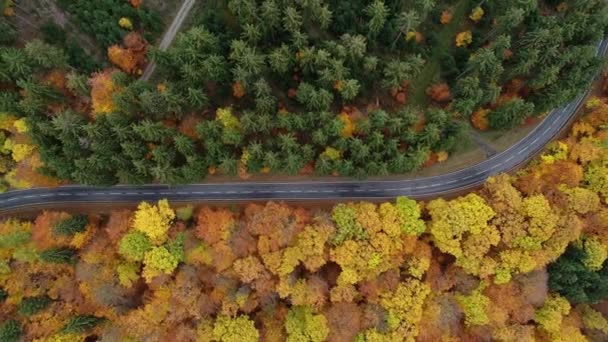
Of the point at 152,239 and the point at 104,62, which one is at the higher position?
the point at 104,62

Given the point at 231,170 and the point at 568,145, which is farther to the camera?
the point at 568,145

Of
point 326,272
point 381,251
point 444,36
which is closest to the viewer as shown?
point 381,251

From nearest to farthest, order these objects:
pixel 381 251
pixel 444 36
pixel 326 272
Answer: pixel 381 251
pixel 326 272
pixel 444 36

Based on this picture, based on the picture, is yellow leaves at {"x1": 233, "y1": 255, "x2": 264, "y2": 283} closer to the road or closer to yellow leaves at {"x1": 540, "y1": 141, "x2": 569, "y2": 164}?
the road

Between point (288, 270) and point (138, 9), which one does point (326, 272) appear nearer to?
point (288, 270)

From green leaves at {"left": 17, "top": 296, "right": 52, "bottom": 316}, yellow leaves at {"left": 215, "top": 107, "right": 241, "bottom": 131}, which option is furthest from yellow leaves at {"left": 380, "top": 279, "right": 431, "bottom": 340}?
green leaves at {"left": 17, "top": 296, "right": 52, "bottom": 316}

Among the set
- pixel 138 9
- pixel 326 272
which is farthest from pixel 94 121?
pixel 326 272

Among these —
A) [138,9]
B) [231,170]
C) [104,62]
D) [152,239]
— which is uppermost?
[138,9]

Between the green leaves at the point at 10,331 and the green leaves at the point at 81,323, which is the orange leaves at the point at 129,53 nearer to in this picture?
the green leaves at the point at 81,323

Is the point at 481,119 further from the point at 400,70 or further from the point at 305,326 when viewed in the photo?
the point at 305,326
